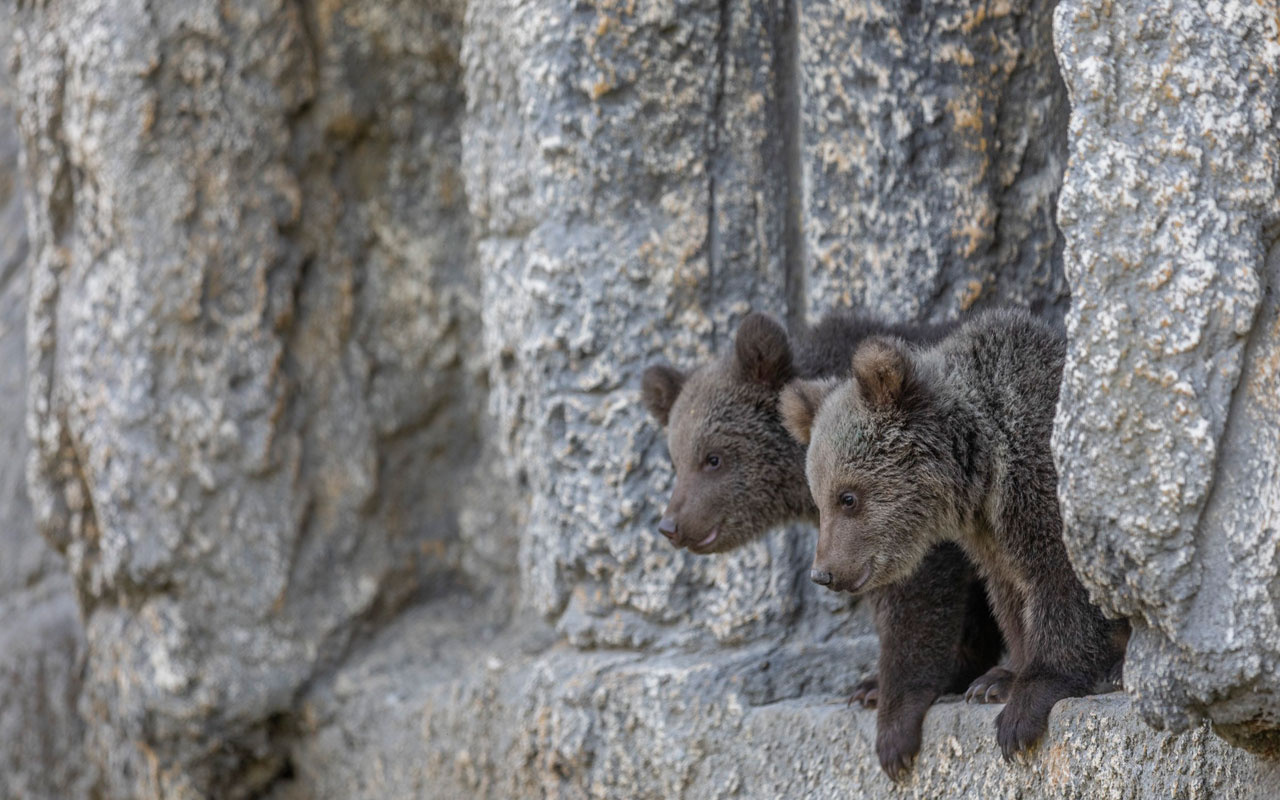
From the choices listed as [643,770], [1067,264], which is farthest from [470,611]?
[1067,264]

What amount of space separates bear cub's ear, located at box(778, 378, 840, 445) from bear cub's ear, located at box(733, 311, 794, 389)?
30 cm

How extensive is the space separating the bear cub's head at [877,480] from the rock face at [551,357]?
19.2 inches

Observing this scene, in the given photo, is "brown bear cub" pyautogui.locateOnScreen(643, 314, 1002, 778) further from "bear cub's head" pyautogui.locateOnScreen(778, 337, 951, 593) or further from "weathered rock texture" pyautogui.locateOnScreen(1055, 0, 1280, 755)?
"weathered rock texture" pyautogui.locateOnScreen(1055, 0, 1280, 755)

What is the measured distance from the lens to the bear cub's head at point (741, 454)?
4.46 metres

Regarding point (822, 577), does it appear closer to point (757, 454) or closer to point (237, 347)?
point (757, 454)

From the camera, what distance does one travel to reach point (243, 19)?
6.14 meters

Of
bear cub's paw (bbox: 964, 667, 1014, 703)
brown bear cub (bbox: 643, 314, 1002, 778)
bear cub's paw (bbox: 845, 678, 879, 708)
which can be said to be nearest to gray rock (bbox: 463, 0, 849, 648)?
brown bear cub (bbox: 643, 314, 1002, 778)

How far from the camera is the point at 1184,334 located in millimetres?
2805

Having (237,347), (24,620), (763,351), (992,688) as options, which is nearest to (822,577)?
(992,688)

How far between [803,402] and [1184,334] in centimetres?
144

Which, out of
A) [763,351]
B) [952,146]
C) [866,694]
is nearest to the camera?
[866,694]

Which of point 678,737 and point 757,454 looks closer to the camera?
point 757,454

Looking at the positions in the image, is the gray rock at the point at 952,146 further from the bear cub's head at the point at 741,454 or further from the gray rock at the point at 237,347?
the gray rock at the point at 237,347

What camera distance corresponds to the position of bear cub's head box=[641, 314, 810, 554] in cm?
446
